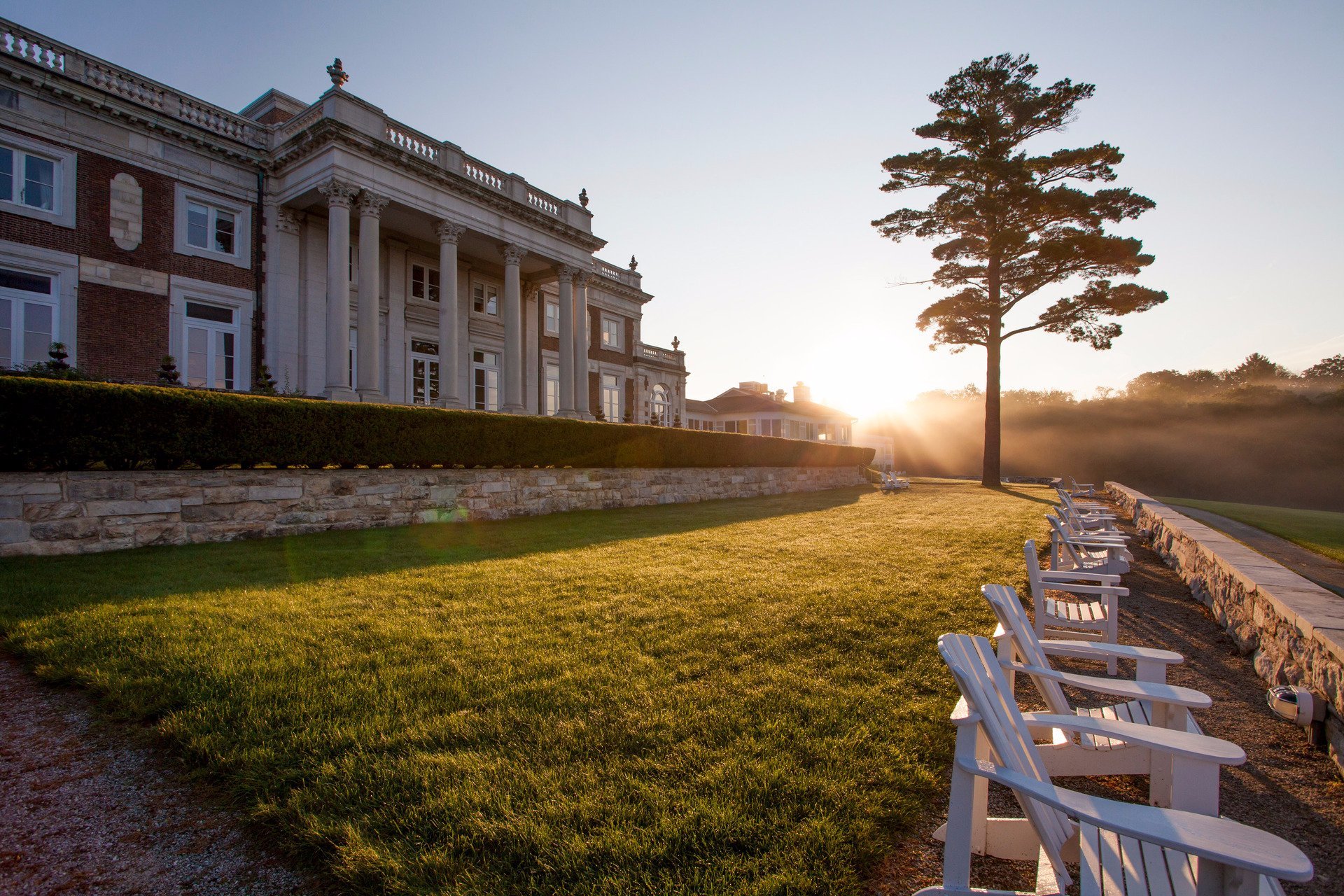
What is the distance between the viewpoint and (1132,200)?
20578 mm

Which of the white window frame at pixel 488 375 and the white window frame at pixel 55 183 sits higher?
the white window frame at pixel 55 183

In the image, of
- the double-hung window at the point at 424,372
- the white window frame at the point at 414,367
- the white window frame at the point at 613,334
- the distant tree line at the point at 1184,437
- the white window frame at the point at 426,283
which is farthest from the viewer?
the distant tree line at the point at 1184,437

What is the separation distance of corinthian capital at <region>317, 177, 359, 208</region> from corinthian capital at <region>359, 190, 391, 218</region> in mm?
357

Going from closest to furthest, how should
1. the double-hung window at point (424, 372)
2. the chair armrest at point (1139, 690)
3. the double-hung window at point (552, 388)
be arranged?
the chair armrest at point (1139, 690) → the double-hung window at point (424, 372) → the double-hung window at point (552, 388)

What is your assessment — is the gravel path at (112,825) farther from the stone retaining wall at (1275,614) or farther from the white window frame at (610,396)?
the white window frame at (610,396)

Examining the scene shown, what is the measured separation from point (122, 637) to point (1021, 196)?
26.3 metres

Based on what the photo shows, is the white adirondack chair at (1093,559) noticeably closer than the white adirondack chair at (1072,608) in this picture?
No

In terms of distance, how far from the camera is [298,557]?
7.71 metres

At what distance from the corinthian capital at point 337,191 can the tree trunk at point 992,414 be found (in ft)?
73.8

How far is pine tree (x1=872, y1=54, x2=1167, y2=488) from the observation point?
68.9ft

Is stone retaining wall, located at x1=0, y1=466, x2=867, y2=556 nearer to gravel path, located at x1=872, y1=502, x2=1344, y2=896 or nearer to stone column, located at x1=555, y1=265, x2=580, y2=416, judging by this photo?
stone column, located at x1=555, y1=265, x2=580, y2=416

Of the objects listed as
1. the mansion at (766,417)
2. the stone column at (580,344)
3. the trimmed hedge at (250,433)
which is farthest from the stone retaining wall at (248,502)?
the mansion at (766,417)

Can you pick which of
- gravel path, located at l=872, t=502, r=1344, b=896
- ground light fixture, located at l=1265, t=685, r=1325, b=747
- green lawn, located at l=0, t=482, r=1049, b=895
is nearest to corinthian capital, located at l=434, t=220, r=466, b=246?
green lawn, located at l=0, t=482, r=1049, b=895

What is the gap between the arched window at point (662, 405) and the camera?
109 ft
